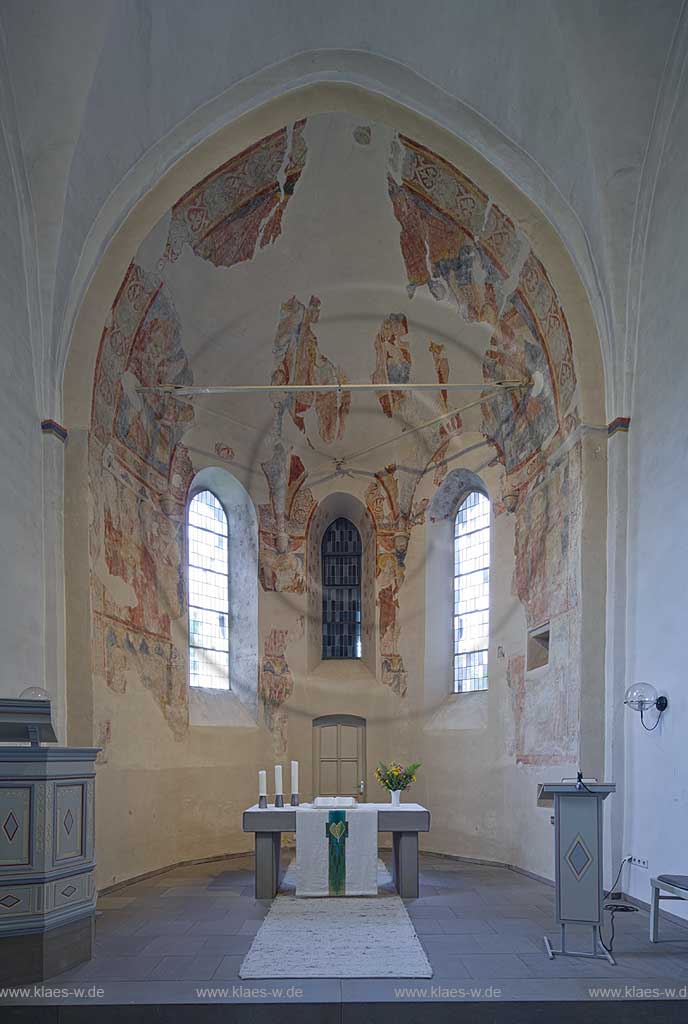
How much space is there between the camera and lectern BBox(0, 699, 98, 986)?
7277 millimetres

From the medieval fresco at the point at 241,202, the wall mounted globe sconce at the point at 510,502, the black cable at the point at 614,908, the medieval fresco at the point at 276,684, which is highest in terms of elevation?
the medieval fresco at the point at 241,202

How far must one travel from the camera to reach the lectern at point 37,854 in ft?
23.9

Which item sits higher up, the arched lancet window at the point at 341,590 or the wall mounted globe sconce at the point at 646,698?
the arched lancet window at the point at 341,590

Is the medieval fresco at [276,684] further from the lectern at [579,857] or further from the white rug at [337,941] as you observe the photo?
the lectern at [579,857]

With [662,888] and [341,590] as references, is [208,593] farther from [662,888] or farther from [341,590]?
[662,888]

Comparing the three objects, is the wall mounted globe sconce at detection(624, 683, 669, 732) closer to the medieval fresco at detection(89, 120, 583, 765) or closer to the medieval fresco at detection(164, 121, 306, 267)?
the medieval fresco at detection(89, 120, 583, 765)

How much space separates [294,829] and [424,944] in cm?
286

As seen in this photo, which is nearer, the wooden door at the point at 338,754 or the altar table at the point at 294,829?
the altar table at the point at 294,829

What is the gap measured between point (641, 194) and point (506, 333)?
3.18 metres

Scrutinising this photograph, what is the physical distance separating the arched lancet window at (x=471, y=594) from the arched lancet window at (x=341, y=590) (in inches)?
86.1

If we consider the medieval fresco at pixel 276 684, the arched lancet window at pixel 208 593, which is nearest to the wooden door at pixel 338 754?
the medieval fresco at pixel 276 684

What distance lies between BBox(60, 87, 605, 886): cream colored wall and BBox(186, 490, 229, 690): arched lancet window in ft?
2.43

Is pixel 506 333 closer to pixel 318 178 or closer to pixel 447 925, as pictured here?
pixel 318 178

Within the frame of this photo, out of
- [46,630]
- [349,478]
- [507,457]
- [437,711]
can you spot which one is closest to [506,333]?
[507,457]
